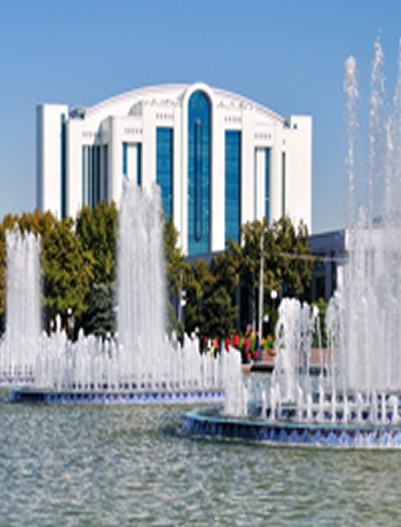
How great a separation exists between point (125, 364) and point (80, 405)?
315cm

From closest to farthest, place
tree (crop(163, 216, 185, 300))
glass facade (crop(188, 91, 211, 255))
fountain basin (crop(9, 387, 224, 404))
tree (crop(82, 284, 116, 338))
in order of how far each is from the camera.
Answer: fountain basin (crop(9, 387, 224, 404)) < tree (crop(82, 284, 116, 338)) < tree (crop(163, 216, 185, 300)) < glass facade (crop(188, 91, 211, 255))

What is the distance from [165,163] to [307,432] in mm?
63006

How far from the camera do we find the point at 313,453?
13.1 meters

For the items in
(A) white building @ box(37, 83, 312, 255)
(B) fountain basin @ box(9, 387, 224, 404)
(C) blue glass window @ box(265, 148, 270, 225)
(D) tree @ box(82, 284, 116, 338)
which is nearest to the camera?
(B) fountain basin @ box(9, 387, 224, 404)

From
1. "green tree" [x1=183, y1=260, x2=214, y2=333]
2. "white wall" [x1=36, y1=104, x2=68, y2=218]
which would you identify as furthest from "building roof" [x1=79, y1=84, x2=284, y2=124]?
"green tree" [x1=183, y1=260, x2=214, y2=333]

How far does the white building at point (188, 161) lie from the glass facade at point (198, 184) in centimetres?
7

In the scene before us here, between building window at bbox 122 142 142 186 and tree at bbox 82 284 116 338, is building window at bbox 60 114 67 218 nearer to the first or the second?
building window at bbox 122 142 142 186

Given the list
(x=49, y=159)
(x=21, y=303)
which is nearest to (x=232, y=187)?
(x=49, y=159)

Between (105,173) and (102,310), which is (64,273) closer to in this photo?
(102,310)

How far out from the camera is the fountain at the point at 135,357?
2075 cm

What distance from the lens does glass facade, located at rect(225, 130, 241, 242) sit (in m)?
76.7

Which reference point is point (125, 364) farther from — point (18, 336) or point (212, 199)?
point (212, 199)

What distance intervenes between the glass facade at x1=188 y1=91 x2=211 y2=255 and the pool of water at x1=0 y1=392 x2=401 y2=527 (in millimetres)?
60344

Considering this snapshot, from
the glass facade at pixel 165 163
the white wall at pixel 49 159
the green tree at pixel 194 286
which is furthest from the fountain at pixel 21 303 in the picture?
the white wall at pixel 49 159
